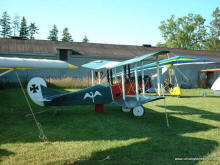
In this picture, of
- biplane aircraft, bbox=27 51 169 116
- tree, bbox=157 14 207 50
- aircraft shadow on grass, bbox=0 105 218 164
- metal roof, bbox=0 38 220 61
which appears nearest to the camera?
aircraft shadow on grass, bbox=0 105 218 164

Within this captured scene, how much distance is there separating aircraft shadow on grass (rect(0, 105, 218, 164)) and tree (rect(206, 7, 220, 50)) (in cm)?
5663

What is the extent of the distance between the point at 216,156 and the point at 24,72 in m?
20.3

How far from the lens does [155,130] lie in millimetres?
5289

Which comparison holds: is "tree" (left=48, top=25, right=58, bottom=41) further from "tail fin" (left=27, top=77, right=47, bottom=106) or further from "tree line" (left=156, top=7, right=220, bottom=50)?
"tail fin" (left=27, top=77, right=47, bottom=106)

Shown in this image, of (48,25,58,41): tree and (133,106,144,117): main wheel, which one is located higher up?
(48,25,58,41): tree

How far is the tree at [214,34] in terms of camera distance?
5528 centimetres

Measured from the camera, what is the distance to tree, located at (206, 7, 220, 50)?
55281 millimetres

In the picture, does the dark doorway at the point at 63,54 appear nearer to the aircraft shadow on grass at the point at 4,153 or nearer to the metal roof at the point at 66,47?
the metal roof at the point at 66,47

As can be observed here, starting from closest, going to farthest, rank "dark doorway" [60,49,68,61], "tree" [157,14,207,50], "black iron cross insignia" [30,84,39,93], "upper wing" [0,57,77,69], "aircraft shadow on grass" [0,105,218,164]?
"aircraft shadow on grass" [0,105,218,164]
"upper wing" [0,57,77,69]
"black iron cross insignia" [30,84,39,93]
"dark doorway" [60,49,68,61]
"tree" [157,14,207,50]

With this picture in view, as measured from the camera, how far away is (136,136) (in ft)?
15.6

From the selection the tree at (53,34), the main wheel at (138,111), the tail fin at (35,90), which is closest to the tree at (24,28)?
the tree at (53,34)

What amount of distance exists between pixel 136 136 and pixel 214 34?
62834 mm

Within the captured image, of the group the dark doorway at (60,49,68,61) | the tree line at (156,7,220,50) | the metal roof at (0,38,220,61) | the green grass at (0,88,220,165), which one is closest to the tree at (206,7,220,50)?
the tree line at (156,7,220,50)

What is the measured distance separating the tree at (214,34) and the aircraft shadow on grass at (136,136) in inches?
2230
